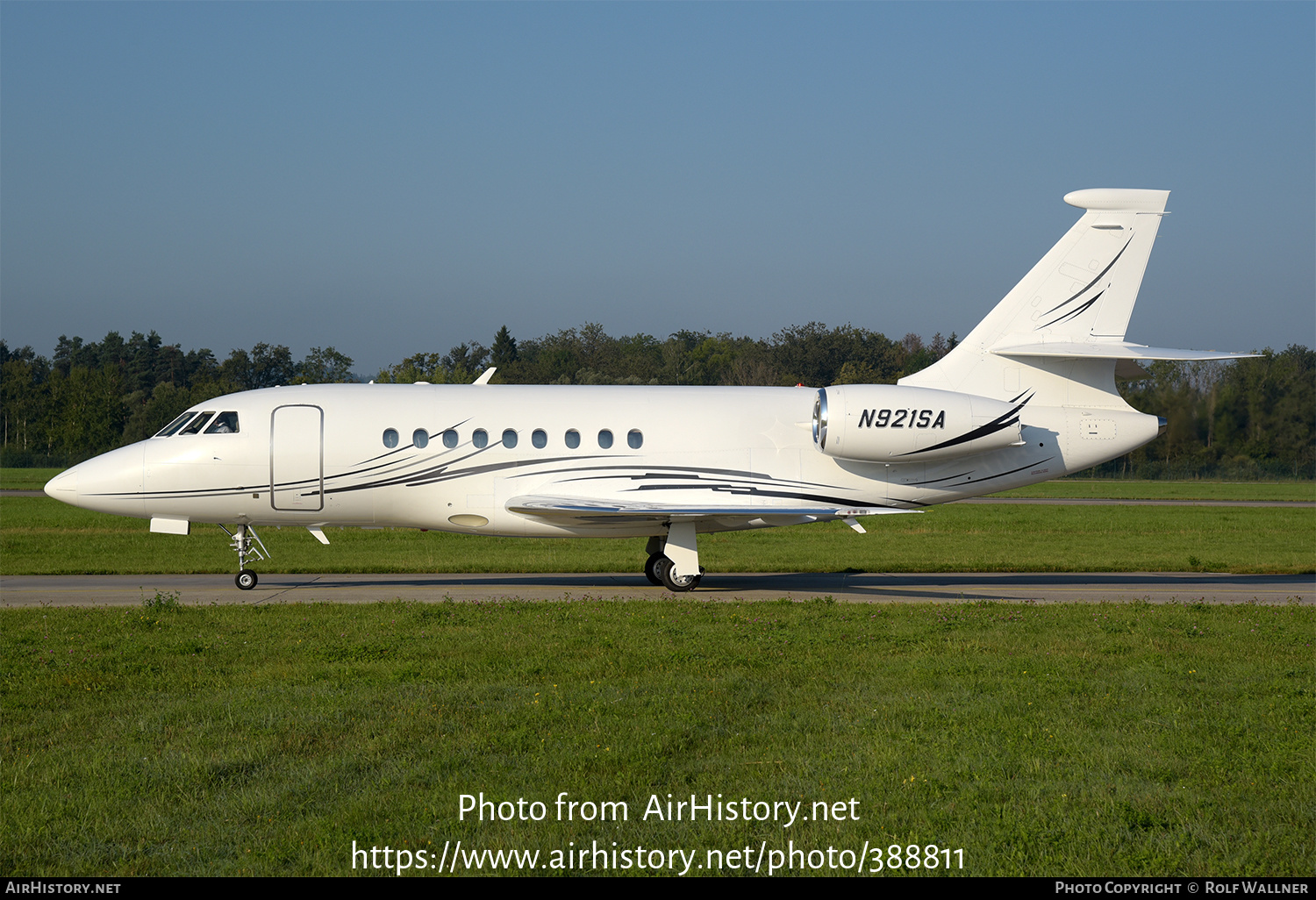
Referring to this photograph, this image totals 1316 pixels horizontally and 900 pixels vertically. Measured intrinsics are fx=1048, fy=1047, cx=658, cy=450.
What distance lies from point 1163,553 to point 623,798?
23.4 metres

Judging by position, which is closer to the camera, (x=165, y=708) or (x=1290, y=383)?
(x=165, y=708)

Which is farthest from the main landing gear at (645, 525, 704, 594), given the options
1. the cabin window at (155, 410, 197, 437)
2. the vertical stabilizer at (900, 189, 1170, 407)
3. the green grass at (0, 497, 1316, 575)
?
the cabin window at (155, 410, 197, 437)

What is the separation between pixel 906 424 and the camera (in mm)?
18609

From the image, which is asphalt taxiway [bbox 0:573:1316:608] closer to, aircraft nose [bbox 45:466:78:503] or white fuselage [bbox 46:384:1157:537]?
white fuselage [bbox 46:384:1157:537]

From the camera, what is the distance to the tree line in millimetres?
32531

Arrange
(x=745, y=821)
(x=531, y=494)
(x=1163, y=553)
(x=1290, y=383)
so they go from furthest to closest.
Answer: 1. (x=1290, y=383)
2. (x=1163, y=553)
3. (x=531, y=494)
4. (x=745, y=821)

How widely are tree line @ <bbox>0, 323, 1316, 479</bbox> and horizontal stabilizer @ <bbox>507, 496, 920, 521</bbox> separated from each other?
28.5ft

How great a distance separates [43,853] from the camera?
19.1ft

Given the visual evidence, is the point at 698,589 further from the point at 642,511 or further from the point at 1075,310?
the point at 1075,310

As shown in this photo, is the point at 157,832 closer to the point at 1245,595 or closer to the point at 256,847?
the point at 256,847

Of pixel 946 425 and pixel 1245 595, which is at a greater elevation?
pixel 946 425

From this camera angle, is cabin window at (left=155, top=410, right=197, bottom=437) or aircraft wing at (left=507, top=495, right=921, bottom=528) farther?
cabin window at (left=155, top=410, right=197, bottom=437)

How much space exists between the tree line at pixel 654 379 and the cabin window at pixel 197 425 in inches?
540

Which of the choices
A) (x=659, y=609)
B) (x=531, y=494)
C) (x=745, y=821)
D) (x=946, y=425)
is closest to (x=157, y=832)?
(x=745, y=821)
